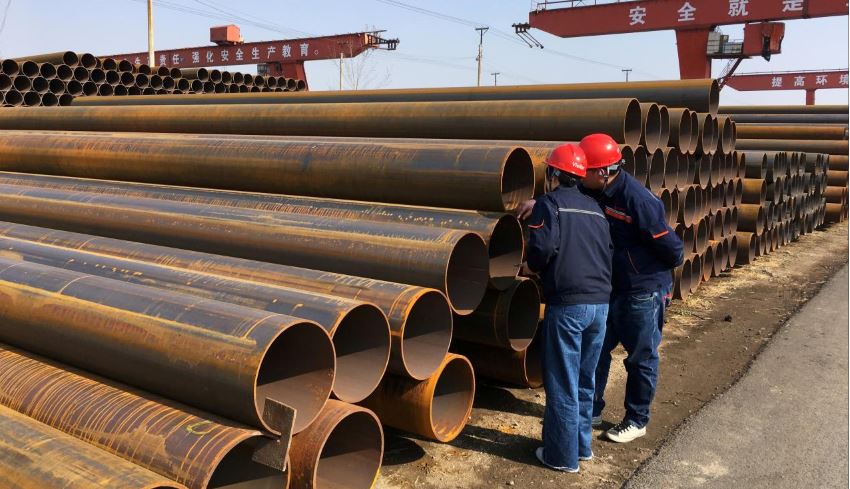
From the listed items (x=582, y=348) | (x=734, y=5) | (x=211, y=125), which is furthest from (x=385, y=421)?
(x=734, y=5)

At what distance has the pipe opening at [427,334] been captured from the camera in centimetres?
340

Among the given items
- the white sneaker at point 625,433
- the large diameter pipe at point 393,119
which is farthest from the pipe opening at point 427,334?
the large diameter pipe at point 393,119

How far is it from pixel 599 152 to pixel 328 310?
6.29 ft

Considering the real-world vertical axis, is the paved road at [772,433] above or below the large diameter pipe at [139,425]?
below

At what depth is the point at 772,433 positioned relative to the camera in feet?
13.8

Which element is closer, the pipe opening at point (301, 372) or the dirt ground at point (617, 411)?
the pipe opening at point (301, 372)

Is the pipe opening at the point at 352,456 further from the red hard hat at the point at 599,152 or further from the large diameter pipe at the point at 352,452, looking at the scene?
the red hard hat at the point at 599,152

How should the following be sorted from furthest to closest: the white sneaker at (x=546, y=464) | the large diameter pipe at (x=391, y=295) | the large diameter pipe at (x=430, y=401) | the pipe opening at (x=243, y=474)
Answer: the white sneaker at (x=546, y=464) → the large diameter pipe at (x=430, y=401) → the large diameter pipe at (x=391, y=295) → the pipe opening at (x=243, y=474)

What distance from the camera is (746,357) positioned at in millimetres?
5754

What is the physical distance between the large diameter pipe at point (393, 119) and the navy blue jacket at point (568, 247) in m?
1.88

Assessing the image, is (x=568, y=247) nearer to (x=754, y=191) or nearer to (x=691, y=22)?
(x=754, y=191)

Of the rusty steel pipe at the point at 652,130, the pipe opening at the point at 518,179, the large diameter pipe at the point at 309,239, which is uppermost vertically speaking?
the rusty steel pipe at the point at 652,130

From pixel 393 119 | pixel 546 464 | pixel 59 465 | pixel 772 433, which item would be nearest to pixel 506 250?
pixel 546 464

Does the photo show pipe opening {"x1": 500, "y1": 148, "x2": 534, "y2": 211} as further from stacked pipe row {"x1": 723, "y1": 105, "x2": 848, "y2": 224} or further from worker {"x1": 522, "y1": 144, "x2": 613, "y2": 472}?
stacked pipe row {"x1": 723, "y1": 105, "x2": 848, "y2": 224}
